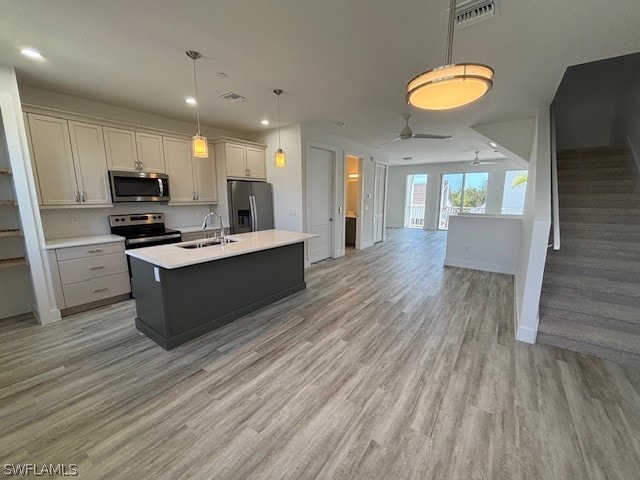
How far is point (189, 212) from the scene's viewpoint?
486 cm

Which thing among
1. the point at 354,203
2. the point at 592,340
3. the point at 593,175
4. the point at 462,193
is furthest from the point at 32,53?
the point at 462,193

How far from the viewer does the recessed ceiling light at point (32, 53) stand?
2.34m

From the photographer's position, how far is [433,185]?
405 inches

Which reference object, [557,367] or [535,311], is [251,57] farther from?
[557,367]

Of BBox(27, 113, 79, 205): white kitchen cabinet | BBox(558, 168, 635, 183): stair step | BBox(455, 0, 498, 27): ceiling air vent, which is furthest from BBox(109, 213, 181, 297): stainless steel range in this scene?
BBox(558, 168, 635, 183): stair step

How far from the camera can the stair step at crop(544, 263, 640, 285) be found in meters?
2.84

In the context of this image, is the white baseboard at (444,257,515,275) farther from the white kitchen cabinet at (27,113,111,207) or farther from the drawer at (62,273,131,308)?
the white kitchen cabinet at (27,113,111,207)

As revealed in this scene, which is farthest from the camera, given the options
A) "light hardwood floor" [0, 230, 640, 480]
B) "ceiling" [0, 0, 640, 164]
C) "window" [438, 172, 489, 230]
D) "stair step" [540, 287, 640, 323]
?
"window" [438, 172, 489, 230]

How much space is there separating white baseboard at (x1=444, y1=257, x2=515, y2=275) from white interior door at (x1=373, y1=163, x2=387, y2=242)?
2646 mm

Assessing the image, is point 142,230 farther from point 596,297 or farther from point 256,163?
point 596,297

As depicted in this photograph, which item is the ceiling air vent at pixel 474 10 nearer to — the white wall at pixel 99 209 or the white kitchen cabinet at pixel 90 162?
the white wall at pixel 99 209

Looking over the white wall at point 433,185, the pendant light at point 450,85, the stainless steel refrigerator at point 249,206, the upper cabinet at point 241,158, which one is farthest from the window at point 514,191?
the pendant light at point 450,85

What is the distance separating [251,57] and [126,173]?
2.54 meters

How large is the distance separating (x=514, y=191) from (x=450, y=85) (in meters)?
9.88
